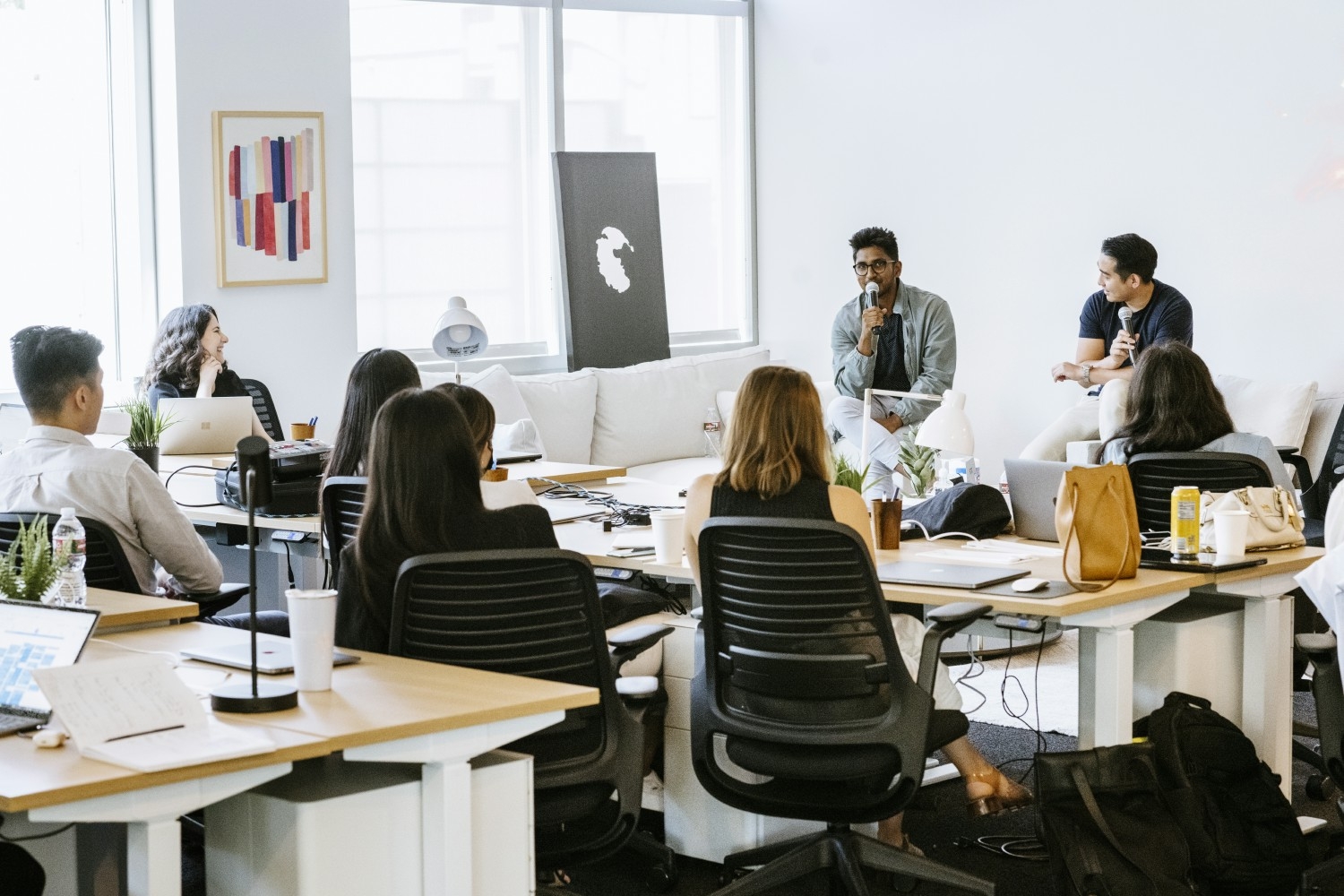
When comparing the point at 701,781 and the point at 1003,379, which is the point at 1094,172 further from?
the point at 701,781

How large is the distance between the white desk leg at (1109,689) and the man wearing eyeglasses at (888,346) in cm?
338

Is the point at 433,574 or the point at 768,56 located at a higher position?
the point at 768,56

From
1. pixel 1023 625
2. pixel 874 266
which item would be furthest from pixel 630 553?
pixel 874 266

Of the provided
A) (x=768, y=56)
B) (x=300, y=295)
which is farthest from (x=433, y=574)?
(x=768, y=56)

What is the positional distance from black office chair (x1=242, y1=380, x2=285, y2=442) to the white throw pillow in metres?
4.20

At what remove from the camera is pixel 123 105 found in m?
7.39

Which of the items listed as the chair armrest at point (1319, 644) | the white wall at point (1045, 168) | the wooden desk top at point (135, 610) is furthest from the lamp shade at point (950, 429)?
the white wall at point (1045, 168)

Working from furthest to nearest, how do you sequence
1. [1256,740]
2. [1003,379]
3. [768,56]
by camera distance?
[768,56], [1003,379], [1256,740]

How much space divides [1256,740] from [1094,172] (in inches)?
187

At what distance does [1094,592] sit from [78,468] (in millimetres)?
2417

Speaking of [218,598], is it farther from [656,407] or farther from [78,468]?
[656,407]

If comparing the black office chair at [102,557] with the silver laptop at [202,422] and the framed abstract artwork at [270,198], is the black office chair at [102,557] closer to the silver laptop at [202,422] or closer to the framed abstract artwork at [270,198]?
the silver laptop at [202,422]

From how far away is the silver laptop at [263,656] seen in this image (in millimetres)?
2777

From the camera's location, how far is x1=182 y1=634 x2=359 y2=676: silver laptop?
9.11 feet
